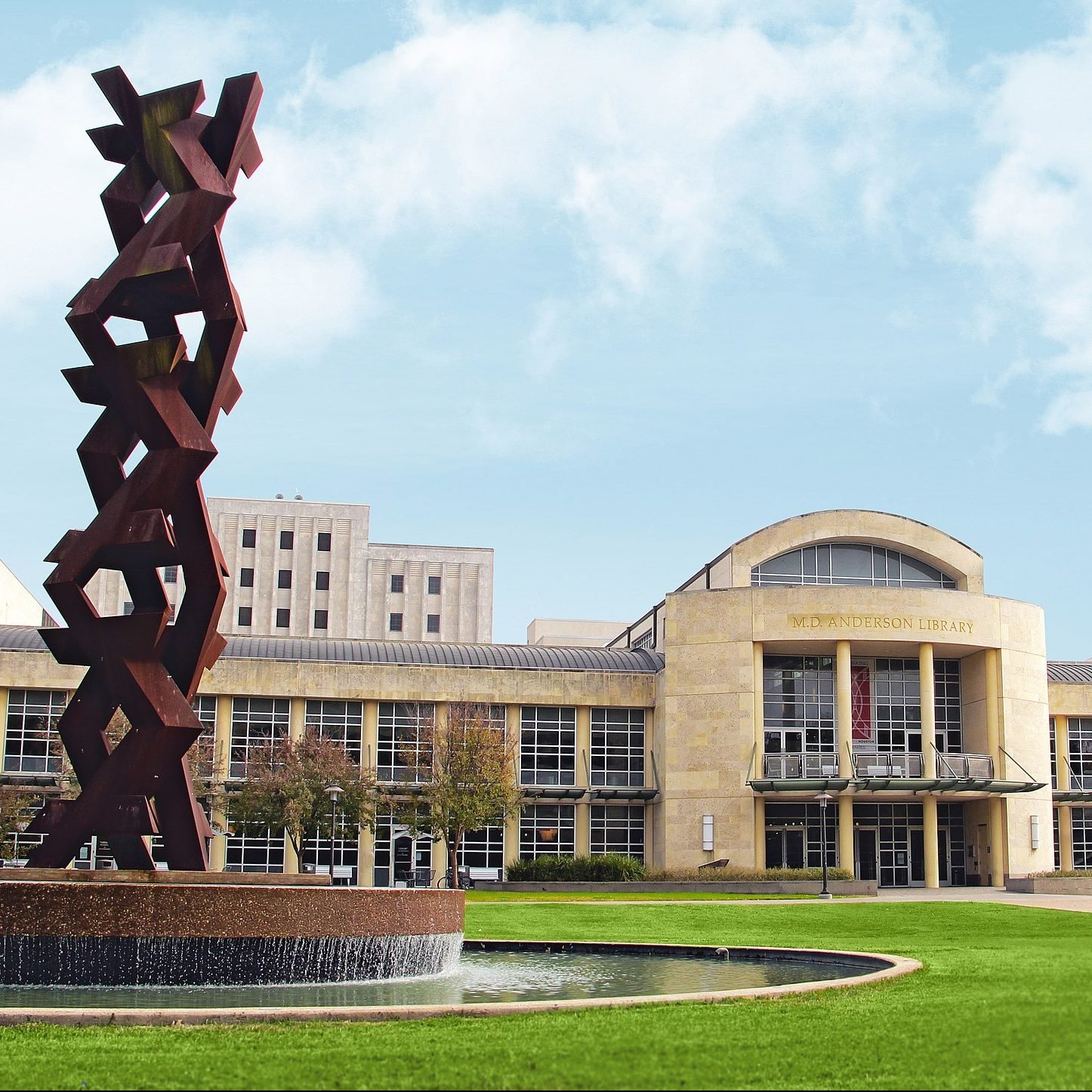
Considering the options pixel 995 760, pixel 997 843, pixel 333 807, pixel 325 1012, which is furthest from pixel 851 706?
pixel 325 1012

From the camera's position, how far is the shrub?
166 ft

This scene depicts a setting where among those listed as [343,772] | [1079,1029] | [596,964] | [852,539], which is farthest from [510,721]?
[1079,1029]

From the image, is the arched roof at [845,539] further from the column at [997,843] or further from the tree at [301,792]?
the tree at [301,792]

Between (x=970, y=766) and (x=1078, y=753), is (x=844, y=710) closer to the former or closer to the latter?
(x=970, y=766)

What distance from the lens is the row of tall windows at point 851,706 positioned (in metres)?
57.0

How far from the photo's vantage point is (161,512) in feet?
60.8

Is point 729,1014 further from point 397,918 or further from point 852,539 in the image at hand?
point 852,539

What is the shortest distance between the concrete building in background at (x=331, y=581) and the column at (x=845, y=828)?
47.3 meters

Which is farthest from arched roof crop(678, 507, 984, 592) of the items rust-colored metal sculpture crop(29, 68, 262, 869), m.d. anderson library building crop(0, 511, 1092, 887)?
rust-colored metal sculpture crop(29, 68, 262, 869)

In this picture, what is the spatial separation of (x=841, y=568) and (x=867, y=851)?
11.5 m

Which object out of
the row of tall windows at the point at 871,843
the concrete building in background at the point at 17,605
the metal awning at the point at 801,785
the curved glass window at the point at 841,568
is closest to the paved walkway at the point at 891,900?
the metal awning at the point at 801,785

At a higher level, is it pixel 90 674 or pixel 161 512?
pixel 161 512

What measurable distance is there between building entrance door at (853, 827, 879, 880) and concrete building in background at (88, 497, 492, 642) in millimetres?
45646

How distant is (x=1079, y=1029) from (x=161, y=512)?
41.5 feet
